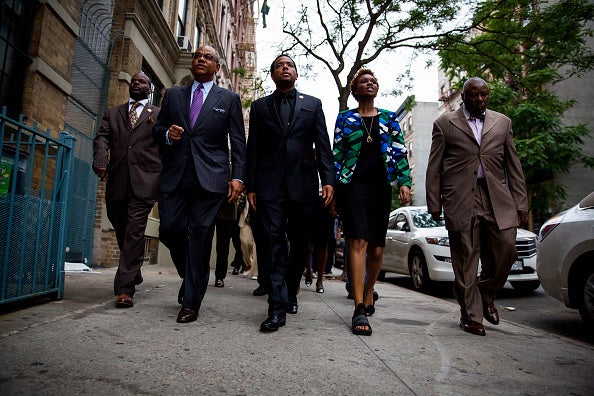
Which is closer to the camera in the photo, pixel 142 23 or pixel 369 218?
pixel 369 218

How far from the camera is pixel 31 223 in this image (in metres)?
3.36

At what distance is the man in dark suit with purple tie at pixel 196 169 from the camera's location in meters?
3.38

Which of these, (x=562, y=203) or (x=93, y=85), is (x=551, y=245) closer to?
(x=93, y=85)

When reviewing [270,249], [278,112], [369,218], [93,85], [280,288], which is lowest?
[280,288]

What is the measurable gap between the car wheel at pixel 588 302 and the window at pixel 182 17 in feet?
43.2

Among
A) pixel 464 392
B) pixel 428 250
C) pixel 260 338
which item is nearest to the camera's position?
pixel 464 392

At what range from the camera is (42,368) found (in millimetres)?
1977

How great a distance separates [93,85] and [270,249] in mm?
6657

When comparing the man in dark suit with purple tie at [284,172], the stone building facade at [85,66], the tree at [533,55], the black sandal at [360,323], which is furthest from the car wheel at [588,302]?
the tree at [533,55]

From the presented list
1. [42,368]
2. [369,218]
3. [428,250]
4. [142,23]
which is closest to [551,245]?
[369,218]

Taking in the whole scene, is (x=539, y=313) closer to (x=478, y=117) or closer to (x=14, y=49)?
(x=478, y=117)

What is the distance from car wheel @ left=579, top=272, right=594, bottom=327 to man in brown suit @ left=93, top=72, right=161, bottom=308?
4361 mm

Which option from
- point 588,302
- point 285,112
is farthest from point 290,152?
point 588,302

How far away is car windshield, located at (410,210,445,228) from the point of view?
27.1ft
